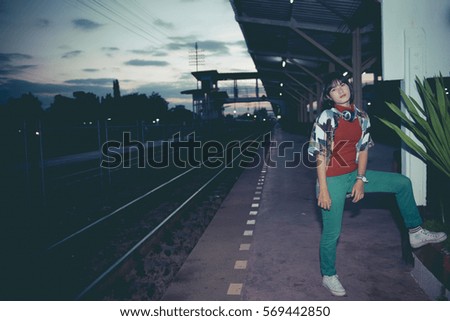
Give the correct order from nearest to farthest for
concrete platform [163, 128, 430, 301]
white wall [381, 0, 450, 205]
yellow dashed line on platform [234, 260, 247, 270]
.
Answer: concrete platform [163, 128, 430, 301] < white wall [381, 0, 450, 205] < yellow dashed line on platform [234, 260, 247, 270]

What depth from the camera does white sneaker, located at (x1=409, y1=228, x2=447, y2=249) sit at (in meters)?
3.44

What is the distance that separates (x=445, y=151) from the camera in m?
3.51

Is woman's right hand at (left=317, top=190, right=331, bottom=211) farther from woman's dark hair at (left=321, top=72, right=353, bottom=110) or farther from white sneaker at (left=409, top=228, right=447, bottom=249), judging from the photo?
white sneaker at (left=409, top=228, right=447, bottom=249)

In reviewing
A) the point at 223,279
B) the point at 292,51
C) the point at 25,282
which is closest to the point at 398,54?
the point at 223,279

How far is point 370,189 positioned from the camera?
3424 millimetres

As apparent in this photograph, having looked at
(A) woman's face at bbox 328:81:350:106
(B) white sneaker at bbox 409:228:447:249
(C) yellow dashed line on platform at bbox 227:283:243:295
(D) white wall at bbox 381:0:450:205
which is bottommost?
(C) yellow dashed line on platform at bbox 227:283:243:295

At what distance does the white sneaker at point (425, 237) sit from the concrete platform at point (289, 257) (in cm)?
55

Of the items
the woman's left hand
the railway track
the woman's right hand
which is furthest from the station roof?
the woman's right hand

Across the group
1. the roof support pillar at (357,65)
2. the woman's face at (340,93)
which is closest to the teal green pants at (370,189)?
the woman's face at (340,93)

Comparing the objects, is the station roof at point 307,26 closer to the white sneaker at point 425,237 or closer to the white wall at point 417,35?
the white wall at point 417,35

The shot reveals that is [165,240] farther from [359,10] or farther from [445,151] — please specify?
[359,10]

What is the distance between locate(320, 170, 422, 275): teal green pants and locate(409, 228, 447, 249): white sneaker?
Result: 0.34 ft

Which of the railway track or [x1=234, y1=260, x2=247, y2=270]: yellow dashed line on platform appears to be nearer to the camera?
the railway track

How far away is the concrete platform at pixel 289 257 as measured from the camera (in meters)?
3.91
